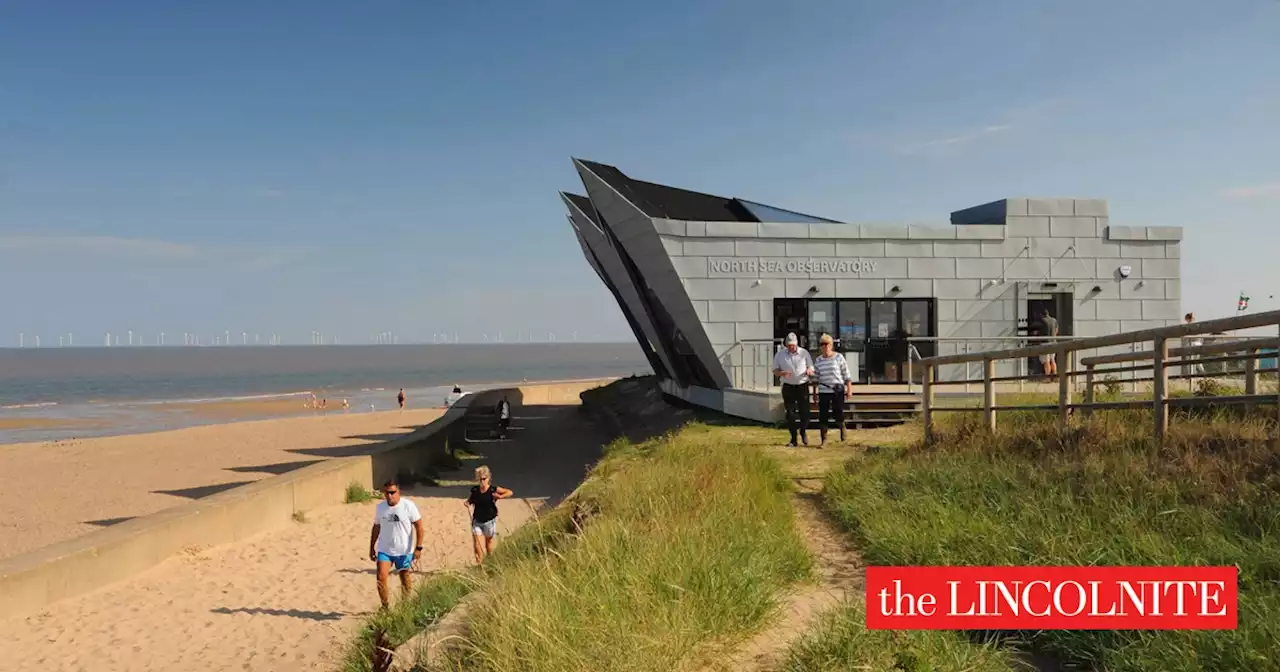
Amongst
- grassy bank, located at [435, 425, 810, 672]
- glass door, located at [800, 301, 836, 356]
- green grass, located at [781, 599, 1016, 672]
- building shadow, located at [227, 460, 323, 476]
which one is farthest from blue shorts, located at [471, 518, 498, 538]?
building shadow, located at [227, 460, 323, 476]

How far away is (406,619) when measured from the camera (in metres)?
6.38

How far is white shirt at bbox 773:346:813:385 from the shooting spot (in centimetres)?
1236

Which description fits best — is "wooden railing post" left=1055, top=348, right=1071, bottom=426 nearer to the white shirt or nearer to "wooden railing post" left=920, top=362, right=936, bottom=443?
"wooden railing post" left=920, top=362, right=936, bottom=443

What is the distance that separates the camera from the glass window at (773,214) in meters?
21.2

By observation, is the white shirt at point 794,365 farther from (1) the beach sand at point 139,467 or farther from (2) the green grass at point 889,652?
(1) the beach sand at point 139,467

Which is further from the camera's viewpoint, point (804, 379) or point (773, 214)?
point (773, 214)

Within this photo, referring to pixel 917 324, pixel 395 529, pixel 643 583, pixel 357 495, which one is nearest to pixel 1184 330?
pixel 643 583

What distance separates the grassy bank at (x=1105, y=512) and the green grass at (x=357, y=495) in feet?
34.2

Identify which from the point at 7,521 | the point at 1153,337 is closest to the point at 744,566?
the point at 1153,337

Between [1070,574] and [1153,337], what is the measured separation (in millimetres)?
3778

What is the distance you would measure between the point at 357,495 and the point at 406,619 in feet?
34.7

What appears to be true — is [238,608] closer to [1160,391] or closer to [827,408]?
[827,408]

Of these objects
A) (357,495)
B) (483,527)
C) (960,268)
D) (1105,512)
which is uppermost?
(960,268)

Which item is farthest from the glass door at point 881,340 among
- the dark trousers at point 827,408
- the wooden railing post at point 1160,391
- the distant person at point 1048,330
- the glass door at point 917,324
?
the wooden railing post at point 1160,391
